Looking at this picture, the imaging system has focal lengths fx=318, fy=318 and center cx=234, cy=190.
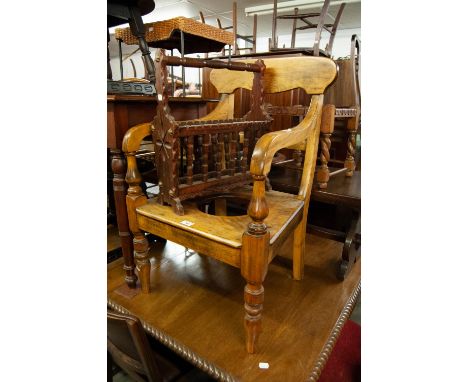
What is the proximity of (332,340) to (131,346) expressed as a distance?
0.55m

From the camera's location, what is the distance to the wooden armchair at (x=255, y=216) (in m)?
0.73

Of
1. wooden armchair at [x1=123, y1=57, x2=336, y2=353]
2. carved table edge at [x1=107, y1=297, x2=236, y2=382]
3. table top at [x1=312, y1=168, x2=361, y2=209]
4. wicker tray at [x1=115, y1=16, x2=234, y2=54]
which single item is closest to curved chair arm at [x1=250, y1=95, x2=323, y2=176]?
wooden armchair at [x1=123, y1=57, x2=336, y2=353]

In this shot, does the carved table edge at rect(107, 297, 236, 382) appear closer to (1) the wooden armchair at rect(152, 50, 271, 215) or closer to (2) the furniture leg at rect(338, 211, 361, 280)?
(1) the wooden armchair at rect(152, 50, 271, 215)

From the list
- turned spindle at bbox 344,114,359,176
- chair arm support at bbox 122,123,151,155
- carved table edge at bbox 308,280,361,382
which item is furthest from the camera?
turned spindle at bbox 344,114,359,176

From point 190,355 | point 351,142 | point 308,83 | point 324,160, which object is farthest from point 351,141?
point 190,355

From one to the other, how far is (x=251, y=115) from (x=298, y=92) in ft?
2.71

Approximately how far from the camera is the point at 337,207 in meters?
1.78

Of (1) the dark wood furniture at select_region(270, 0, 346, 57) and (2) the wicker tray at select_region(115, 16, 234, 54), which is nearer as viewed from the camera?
(2) the wicker tray at select_region(115, 16, 234, 54)

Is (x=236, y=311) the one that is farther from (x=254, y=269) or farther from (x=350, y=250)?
(x=350, y=250)

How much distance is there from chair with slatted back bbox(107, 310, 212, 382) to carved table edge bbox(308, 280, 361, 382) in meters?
0.41

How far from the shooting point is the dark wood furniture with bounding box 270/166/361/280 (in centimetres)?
122

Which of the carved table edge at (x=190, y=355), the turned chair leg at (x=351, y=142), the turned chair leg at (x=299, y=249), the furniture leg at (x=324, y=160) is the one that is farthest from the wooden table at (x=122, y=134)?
the turned chair leg at (x=351, y=142)

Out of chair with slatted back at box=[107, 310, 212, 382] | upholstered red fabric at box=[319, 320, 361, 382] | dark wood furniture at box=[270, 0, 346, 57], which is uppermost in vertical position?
dark wood furniture at box=[270, 0, 346, 57]

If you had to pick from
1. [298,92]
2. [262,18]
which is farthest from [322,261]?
[262,18]
